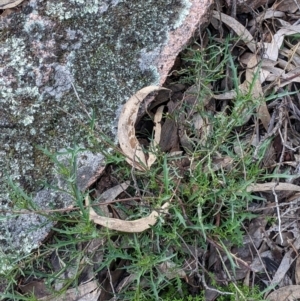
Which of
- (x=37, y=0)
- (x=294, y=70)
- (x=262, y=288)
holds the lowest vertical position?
(x=262, y=288)

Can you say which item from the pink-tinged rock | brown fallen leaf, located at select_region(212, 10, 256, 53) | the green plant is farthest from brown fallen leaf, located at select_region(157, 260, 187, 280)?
brown fallen leaf, located at select_region(212, 10, 256, 53)

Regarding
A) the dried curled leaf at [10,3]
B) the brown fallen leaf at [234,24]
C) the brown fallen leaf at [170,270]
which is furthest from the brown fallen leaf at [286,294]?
the dried curled leaf at [10,3]

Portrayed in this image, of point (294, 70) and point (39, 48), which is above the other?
point (39, 48)

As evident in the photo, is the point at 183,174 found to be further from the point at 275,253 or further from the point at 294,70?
the point at 294,70

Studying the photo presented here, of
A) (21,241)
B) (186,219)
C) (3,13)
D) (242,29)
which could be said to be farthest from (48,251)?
(242,29)

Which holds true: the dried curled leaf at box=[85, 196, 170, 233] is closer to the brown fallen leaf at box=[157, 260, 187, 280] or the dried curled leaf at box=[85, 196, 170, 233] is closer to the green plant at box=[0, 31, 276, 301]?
the green plant at box=[0, 31, 276, 301]

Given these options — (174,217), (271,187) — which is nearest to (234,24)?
(271,187)

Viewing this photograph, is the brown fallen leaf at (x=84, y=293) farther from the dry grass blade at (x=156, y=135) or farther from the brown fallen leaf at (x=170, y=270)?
the dry grass blade at (x=156, y=135)
